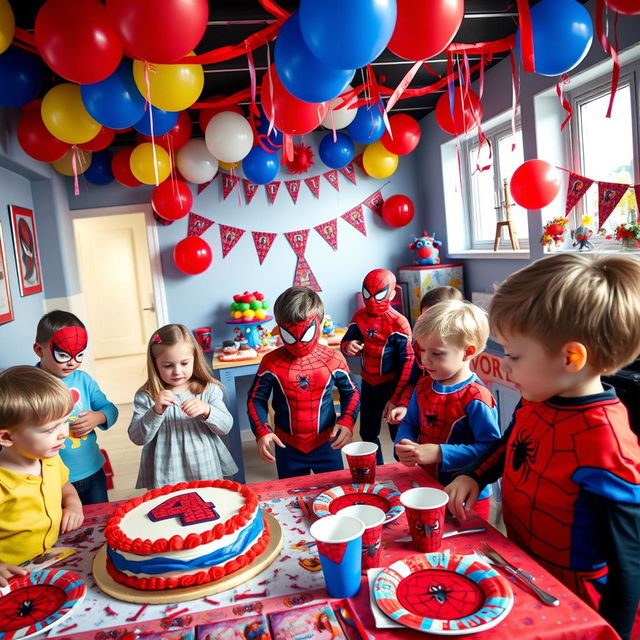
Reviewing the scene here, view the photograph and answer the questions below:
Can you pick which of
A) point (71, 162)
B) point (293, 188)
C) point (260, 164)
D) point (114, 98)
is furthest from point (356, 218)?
point (114, 98)

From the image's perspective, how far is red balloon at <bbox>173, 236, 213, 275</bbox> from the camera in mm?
4508

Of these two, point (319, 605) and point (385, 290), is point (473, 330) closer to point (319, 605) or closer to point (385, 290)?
point (319, 605)

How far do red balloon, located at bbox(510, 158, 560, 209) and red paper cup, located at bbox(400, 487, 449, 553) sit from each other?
2325mm

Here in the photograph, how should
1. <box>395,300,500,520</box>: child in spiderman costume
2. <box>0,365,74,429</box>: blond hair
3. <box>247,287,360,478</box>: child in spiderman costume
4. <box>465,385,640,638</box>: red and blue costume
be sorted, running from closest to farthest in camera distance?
<box>465,385,640,638</box>: red and blue costume < <box>0,365,74,429</box>: blond hair < <box>395,300,500,520</box>: child in spiderman costume < <box>247,287,360,478</box>: child in spiderman costume

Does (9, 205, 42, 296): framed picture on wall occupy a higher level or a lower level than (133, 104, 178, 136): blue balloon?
lower

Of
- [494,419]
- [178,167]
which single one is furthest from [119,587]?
[178,167]

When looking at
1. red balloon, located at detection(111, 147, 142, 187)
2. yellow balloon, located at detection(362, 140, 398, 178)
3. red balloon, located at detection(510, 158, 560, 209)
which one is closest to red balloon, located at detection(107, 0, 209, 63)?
red balloon, located at detection(510, 158, 560, 209)

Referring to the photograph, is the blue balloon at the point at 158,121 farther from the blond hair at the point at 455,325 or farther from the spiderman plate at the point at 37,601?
the spiderman plate at the point at 37,601

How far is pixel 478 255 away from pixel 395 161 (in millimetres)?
1076

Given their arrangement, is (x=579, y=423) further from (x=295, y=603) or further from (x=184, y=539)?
(x=184, y=539)

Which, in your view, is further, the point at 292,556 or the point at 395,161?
the point at 395,161

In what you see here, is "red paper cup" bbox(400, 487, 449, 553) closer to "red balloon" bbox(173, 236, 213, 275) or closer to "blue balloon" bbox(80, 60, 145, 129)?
"blue balloon" bbox(80, 60, 145, 129)

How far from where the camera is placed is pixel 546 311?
101cm

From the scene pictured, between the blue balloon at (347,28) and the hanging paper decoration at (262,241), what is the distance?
3162mm
